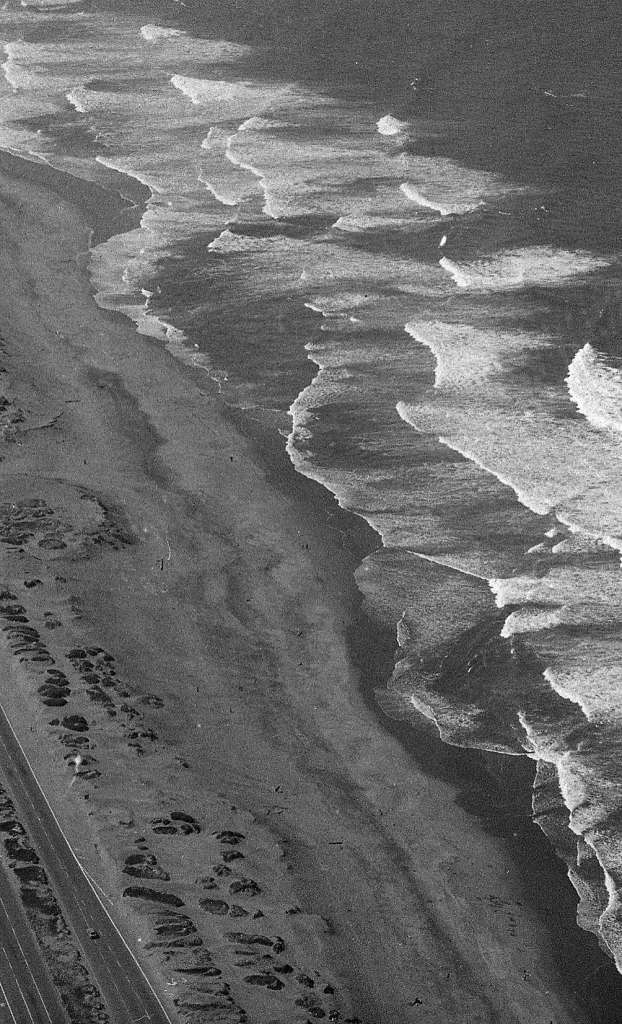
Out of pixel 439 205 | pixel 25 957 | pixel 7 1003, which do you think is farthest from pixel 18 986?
pixel 439 205

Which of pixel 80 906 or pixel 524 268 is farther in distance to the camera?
pixel 524 268

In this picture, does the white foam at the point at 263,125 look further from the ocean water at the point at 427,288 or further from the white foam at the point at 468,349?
the white foam at the point at 468,349

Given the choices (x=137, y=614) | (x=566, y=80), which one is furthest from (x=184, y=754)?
(x=566, y=80)

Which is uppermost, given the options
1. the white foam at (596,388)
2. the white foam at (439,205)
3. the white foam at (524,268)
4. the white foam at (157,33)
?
the white foam at (157,33)

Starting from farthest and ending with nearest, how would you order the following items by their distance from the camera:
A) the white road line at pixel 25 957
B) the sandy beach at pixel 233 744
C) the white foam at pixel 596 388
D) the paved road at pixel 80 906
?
1. the white foam at pixel 596 388
2. the sandy beach at pixel 233 744
3. the paved road at pixel 80 906
4. the white road line at pixel 25 957

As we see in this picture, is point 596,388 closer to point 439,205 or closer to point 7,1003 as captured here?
point 439,205

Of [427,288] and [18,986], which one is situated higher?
[427,288]

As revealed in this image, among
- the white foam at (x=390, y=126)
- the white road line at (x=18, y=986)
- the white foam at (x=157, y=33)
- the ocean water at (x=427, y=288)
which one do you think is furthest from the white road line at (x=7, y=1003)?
the white foam at (x=157, y=33)
